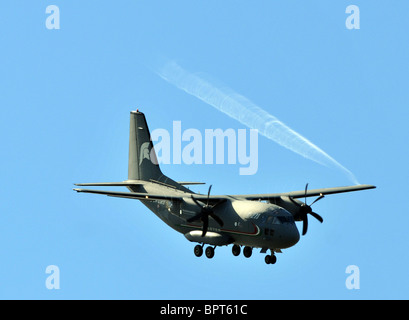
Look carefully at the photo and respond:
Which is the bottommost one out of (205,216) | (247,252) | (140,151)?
(247,252)

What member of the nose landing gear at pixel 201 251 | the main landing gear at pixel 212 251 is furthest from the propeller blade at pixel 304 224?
the nose landing gear at pixel 201 251

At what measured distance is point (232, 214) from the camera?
186 feet

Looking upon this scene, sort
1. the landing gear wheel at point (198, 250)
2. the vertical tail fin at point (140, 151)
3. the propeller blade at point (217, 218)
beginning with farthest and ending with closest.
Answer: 1. the vertical tail fin at point (140, 151)
2. the landing gear wheel at point (198, 250)
3. the propeller blade at point (217, 218)

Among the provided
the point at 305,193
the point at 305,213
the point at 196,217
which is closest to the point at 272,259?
the point at 305,213

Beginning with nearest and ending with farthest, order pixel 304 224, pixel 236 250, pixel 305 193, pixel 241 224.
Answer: pixel 241 224, pixel 304 224, pixel 236 250, pixel 305 193

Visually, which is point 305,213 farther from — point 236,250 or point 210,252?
point 210,252

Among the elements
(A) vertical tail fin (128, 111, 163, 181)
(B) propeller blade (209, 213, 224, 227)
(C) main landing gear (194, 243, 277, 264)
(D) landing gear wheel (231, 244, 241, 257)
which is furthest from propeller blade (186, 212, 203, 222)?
(A) vertical tail fin (128, 111, 163, 181)

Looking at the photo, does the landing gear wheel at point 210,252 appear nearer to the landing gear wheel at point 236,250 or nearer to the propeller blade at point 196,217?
the landing gear wheel at point 236,250

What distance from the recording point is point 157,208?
62.7 m

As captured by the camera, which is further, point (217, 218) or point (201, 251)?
point (201, 251)

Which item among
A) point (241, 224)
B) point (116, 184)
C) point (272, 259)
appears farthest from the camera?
point (116, 184)

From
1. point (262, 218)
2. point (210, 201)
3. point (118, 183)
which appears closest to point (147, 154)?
point (118, 183)

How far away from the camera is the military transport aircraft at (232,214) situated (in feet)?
180
